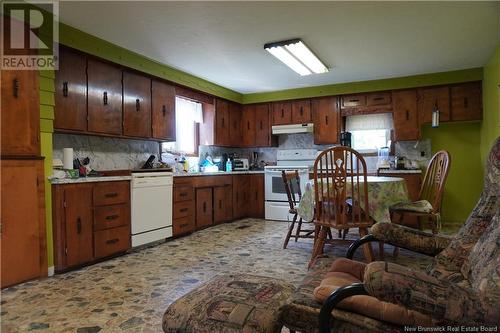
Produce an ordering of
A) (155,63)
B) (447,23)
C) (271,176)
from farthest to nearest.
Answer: (271,176)
(155,63)
(447,23)

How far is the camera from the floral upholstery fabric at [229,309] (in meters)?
1.16

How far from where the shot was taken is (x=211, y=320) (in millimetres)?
1188

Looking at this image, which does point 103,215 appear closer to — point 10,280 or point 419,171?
point 10,280

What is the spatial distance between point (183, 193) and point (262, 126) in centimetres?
236

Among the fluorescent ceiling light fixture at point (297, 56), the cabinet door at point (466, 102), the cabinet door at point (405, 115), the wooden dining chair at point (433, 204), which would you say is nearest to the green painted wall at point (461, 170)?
the cabinet door at point (466, 102)

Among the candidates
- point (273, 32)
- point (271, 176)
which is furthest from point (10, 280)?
point (271, 176)

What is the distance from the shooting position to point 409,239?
1507mm

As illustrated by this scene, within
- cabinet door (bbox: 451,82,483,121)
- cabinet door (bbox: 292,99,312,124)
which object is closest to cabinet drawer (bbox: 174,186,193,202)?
cabinet door (bbox: 292,99,312,124)

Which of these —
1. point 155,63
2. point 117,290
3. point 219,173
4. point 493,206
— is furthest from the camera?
point 219,173

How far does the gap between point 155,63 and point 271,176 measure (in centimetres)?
264

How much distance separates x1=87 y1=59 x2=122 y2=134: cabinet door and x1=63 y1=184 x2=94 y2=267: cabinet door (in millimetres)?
725

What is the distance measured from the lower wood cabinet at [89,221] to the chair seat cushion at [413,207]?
9.19ft

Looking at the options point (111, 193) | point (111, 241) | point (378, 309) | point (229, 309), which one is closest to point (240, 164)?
point (111, 193)

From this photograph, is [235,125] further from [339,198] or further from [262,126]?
[339,198]
